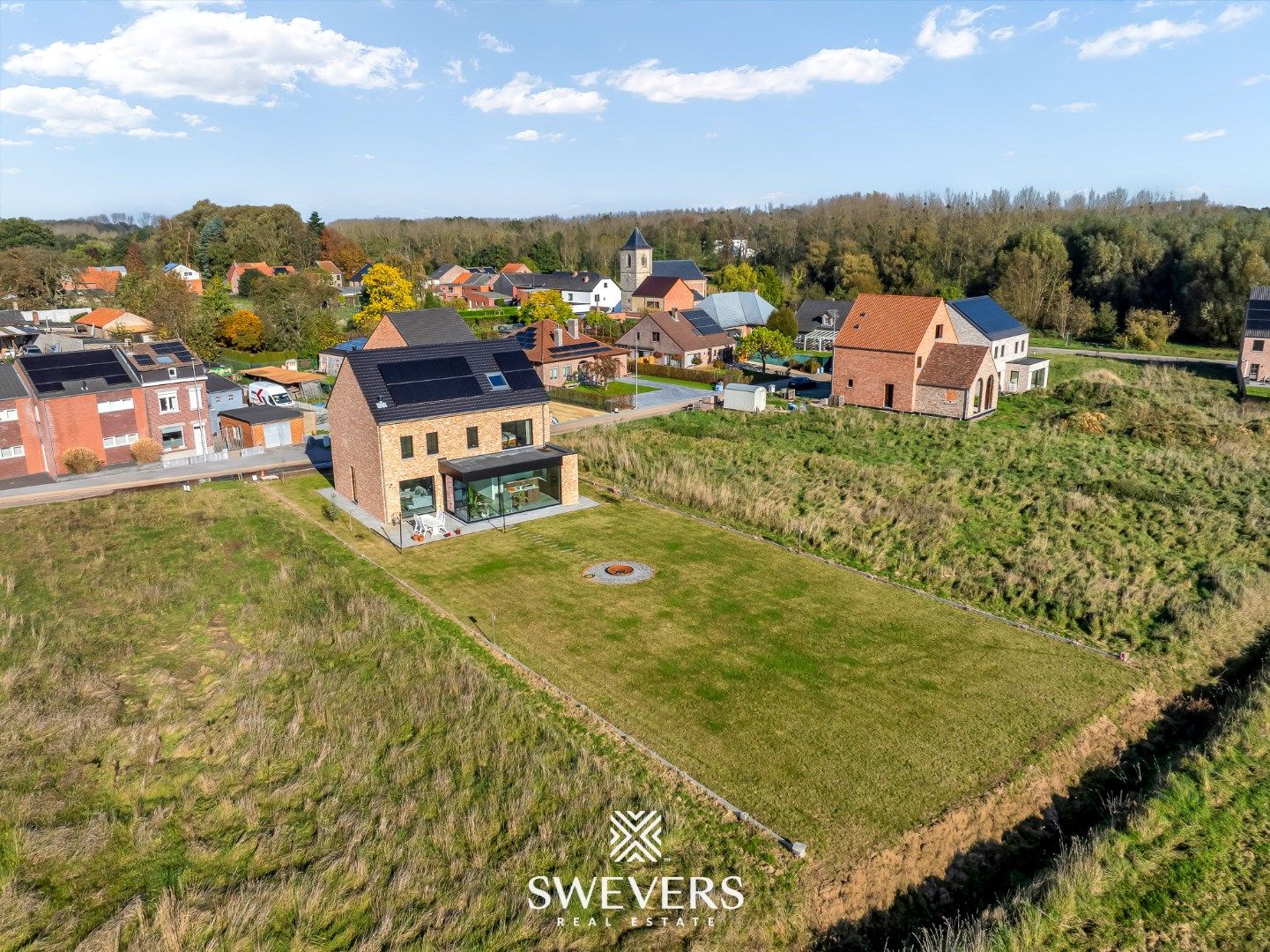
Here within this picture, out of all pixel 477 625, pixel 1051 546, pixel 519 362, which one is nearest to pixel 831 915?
pixel 477 625

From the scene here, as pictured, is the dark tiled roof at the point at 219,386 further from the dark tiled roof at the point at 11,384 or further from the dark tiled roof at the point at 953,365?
the dark tiled roof at the point at 953,365

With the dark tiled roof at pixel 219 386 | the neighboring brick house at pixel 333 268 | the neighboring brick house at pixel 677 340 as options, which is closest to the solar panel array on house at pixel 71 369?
the dark tiled roof at pixel 219 386

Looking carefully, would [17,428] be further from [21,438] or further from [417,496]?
[417,496]

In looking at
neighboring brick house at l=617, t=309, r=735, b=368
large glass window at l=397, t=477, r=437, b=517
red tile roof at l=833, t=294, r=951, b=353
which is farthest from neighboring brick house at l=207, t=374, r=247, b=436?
red tile roof at l=833, t=294, r=951, b=353

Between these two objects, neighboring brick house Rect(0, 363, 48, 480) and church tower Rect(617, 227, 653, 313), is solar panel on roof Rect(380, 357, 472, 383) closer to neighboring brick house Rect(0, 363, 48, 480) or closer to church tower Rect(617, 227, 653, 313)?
neighboring brick house Rect(0, 363, 48, 480)

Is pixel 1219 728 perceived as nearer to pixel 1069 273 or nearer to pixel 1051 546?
pixel 1051 546
